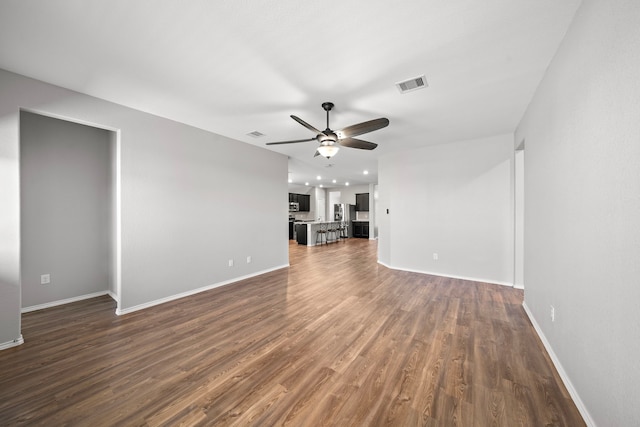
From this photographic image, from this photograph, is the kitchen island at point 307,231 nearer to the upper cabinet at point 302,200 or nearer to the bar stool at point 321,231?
the bar stool at point 321,231

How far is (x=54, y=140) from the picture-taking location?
3.56m

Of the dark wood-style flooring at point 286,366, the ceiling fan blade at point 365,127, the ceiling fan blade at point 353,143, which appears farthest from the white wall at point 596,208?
the ceiling fan blade at point 353,143

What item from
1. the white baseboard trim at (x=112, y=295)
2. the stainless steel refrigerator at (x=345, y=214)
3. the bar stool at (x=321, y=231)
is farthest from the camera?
the stainless steel refrigerator at (x=345, y=214)

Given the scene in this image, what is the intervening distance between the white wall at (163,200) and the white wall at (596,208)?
14.9 ft

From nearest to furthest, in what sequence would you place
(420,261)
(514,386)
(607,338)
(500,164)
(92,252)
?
(607,338), (514,386), (92,252), (500,164), (420,261)

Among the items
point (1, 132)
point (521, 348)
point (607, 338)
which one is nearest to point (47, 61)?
point (1, 132)

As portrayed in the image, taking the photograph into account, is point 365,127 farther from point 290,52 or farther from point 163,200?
point 163,200

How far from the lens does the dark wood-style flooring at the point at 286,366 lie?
165 cm

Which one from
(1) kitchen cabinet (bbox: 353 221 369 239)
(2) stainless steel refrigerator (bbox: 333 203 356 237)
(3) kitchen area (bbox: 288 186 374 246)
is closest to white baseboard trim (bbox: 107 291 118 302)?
(3) kitchen area (bbox: 288 186 374 246)

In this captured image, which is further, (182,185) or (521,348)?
(182,185)

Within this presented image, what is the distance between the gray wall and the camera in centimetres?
335

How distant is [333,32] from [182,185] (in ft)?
10.6

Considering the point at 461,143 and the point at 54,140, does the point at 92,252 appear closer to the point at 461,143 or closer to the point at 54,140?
the point at 54,140

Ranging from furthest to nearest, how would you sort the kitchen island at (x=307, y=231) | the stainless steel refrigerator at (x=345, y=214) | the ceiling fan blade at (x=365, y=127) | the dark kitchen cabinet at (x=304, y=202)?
the dark kitchen cabinet at (x=304, y=202) → the stainless steel refrigerator at (x=345, y=214) → the kitchen island at (x=307, y=231) → the ceiling fan blade at (x=365, y=127)
